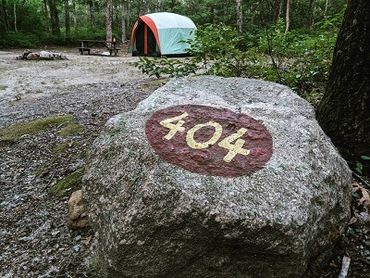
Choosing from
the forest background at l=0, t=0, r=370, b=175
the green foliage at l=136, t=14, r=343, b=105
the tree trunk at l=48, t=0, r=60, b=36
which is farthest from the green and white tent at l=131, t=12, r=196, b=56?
the green foliage at l=136, t=14, r=343, b=105

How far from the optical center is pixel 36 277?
2846 millimetres

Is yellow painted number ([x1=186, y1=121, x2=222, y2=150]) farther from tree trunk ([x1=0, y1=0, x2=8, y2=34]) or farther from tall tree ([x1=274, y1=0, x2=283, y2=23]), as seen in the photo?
tree trunk ([x1=0, y1=0, x2=8, y2=34])

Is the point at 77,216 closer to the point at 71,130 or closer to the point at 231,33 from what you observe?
the point at 71,130

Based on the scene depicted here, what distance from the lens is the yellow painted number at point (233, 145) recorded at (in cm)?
251

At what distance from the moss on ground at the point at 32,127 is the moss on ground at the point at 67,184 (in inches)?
69.0

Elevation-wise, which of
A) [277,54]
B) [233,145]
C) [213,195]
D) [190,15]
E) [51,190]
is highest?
[190,15]

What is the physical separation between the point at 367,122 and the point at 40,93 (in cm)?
779

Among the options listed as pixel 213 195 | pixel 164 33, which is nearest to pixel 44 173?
pixel 213 195

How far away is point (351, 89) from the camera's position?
3.24m

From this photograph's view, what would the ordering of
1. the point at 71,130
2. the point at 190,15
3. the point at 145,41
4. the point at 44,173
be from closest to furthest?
the point at 44,173 < the point at 71,130 < the point at 145,41 < the point at 190,15

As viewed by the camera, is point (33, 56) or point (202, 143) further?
point (33, 56)

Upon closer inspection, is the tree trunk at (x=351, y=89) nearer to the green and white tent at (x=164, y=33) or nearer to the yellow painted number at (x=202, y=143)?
the yellow painted number at (x=202, y=143)

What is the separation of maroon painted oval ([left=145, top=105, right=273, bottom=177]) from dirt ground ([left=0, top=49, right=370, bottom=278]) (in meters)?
0.99

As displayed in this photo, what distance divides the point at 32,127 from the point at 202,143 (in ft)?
12.9
